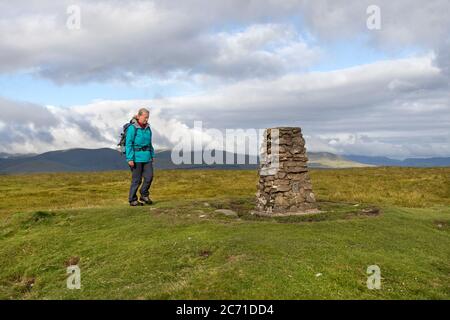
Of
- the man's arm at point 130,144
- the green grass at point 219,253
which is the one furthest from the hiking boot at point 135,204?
the man's arm at point 130,144

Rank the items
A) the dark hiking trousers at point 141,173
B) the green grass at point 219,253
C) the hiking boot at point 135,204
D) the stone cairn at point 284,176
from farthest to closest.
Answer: the hiking boot at point 135,204, the dark hiking trousers at point 141,173, the stone cairn at point 284,176, the green grass at point 219,253

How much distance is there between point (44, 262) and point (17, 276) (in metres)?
1.04

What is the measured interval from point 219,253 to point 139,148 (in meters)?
10.3

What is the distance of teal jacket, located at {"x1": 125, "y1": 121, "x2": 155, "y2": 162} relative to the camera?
22.3m

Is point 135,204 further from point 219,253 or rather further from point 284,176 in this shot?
point 219,253

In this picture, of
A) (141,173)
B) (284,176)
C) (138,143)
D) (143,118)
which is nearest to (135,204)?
(141,173)

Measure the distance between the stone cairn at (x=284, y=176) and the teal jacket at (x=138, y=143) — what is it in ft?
20.2

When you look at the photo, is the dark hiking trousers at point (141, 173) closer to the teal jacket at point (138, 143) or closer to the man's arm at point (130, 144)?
the teal jacket at point (138, 143)

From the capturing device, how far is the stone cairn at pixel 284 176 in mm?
21984

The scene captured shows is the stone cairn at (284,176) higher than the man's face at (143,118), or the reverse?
the man's face at (143,118)

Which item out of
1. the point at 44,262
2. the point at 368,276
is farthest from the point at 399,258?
the point at 44,262

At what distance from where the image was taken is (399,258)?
15.1 meters

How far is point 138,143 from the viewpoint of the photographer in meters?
22.7

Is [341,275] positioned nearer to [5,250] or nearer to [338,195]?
[5,250]
